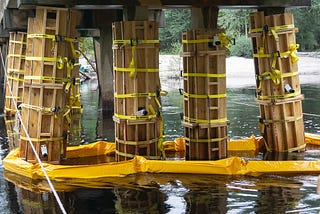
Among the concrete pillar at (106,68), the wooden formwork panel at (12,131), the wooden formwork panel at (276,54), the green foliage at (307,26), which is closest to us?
the wooden formwork panel at (276,54)

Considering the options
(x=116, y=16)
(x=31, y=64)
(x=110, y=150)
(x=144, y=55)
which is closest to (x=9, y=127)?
(x=116, y=16)

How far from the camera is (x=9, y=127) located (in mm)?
23500

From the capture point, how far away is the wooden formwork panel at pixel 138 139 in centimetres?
1466

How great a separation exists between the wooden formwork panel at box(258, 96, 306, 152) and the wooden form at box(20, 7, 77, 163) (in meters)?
5.59

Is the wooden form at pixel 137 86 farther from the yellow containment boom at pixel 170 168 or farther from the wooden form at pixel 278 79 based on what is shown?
the wooden form at pixel 278 79

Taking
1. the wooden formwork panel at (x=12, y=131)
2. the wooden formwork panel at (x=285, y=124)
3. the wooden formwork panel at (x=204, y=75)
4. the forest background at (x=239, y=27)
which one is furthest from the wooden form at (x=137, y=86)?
the forest background at (x=239, y=27)

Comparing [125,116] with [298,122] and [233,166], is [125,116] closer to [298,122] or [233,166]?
[233,166]

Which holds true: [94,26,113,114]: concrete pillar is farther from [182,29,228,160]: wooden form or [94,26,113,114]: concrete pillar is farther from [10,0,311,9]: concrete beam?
[182,29,228,160]: wooden form

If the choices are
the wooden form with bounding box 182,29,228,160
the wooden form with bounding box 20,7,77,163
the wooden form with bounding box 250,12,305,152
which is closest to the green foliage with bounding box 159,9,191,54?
the wooden form with bounding box 250,12,305,152

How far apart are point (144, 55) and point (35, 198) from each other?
4435 millimetres

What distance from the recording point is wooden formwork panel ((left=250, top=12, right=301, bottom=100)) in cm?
1586

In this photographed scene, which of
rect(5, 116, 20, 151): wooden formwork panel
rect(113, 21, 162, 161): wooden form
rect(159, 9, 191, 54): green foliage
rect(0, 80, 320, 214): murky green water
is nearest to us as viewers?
rect(0, 80, 320, 214): murky green water

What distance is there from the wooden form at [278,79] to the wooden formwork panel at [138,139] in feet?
11.3

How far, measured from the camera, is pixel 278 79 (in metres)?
15.9
